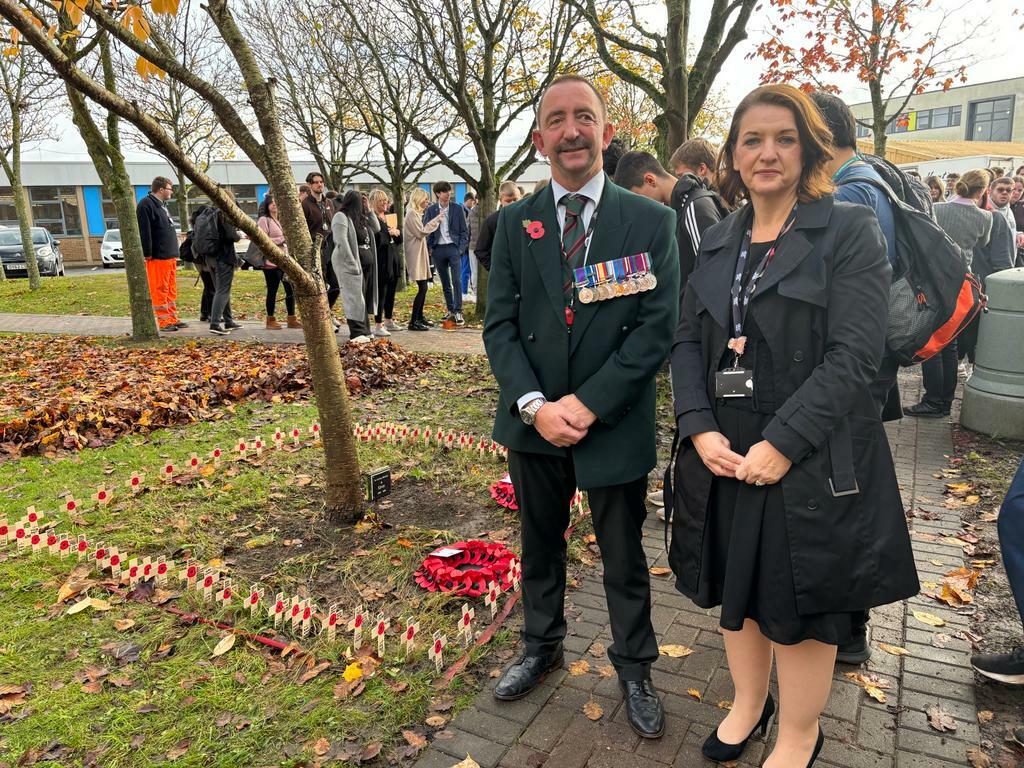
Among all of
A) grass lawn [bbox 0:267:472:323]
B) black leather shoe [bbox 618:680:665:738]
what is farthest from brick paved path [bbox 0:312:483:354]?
black leather shoe [bbox 618:680:665:738]

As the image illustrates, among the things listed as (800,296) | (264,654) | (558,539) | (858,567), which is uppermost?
(800,296)

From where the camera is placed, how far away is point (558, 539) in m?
3.08

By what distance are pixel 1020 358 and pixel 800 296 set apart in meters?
5.31

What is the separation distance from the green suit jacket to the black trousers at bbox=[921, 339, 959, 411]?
17.8 feet

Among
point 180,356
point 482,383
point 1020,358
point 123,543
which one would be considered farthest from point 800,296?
point 180,356

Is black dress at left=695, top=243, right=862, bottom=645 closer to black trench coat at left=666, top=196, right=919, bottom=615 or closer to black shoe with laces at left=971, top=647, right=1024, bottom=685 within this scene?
black trench coat at left=666, top=196, right=919, bottom=615

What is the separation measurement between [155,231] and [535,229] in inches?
426

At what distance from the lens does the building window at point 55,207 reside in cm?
4156

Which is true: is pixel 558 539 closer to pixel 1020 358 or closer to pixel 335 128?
pixel 1020 358

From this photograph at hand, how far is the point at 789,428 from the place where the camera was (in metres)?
2.16

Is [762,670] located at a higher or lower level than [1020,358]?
lower

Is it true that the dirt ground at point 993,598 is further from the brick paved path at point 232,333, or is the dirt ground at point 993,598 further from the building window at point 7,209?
the building window at point 7,209

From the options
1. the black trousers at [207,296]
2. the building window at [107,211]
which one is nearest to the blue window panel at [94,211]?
the building window at [107,211]

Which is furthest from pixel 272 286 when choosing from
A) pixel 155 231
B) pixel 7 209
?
pixel 7 209
